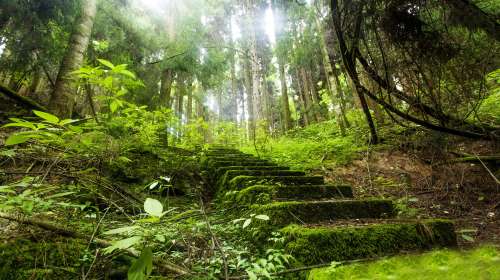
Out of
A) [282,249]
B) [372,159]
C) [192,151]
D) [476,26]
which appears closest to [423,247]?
[282,249]

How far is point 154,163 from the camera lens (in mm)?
5035

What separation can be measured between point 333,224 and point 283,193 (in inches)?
40.8

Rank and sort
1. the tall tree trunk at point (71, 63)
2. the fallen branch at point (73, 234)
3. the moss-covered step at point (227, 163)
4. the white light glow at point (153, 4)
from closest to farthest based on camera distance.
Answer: the fallen branch at point (73, 234), the tall tree trunk at point (71, 63), the moss-covered step at point (227, 163), the white light glow at point (153, 4)

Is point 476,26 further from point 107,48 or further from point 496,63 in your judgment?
point 107,48

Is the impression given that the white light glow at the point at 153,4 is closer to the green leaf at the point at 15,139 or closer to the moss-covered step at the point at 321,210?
the moss-covered step at the point at 321,210

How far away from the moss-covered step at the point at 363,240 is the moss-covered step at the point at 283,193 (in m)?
1.10

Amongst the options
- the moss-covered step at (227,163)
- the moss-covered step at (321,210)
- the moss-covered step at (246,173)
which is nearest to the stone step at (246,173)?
the moss-covered step at (246,173)

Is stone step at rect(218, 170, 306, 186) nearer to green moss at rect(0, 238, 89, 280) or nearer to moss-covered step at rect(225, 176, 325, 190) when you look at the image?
moss-covered step at rect(225, 176, 325, 190)

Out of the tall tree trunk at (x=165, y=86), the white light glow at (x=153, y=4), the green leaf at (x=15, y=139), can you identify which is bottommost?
the green leaf at (x=15, y=139)

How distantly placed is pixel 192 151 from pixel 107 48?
12.2 feet

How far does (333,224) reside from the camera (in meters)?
2.91

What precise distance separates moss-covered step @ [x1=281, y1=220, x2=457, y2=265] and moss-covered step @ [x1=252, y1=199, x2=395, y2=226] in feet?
1.17

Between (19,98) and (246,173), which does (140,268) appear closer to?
(246,173)

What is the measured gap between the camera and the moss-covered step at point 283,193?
367 centimetres
